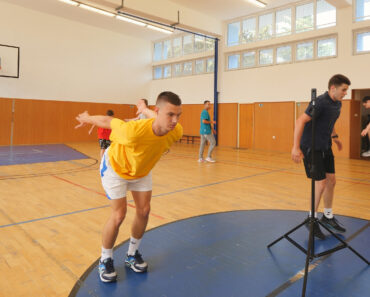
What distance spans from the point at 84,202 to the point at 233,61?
12.5m

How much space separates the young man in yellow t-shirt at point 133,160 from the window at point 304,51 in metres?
12.0

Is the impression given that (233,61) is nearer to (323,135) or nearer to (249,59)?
(249,59)

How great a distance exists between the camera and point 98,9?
12406mm

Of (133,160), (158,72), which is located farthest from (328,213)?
(158,72)

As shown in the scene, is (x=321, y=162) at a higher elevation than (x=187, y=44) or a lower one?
lower

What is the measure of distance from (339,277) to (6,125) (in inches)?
639

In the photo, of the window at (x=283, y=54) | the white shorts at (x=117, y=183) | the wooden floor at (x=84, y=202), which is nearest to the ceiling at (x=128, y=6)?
the window at (x=283, y=54)

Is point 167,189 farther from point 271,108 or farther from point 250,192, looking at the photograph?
point 271,108

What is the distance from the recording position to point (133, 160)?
2.38m

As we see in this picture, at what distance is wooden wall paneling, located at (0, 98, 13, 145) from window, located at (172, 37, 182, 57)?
926 cm

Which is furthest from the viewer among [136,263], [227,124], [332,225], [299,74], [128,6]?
[227,124]

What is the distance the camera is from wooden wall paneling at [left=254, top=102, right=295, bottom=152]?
44.3ft

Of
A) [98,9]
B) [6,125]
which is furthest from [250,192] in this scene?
[6,125]

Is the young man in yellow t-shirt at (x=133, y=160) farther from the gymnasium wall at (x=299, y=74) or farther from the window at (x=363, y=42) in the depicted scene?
the window at (x=363, y=42)
